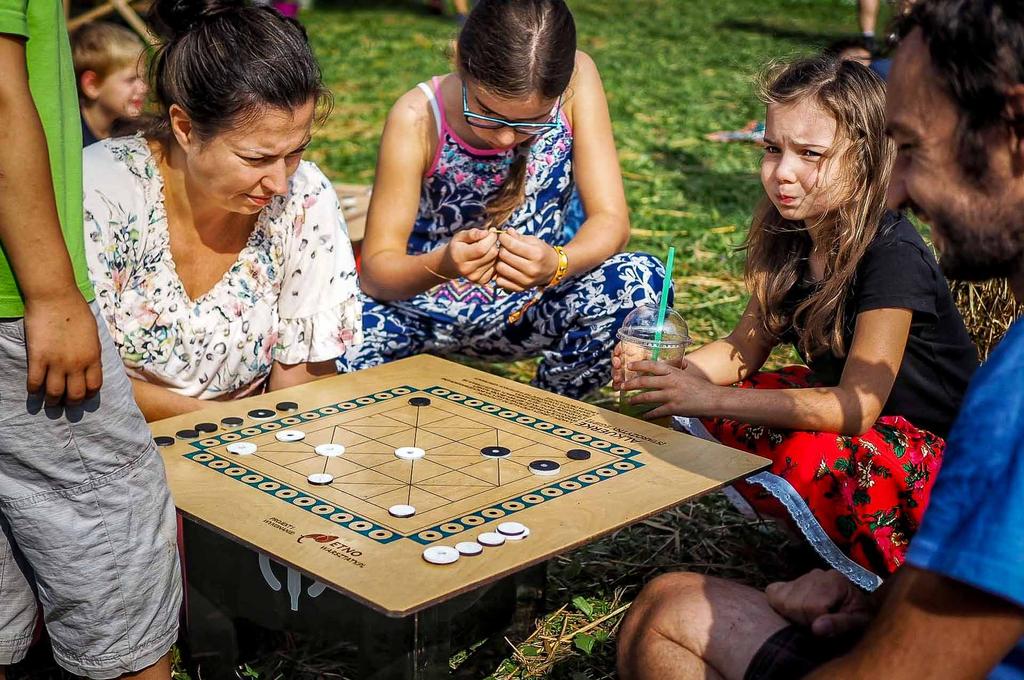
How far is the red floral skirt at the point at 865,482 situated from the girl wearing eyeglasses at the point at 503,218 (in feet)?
2.55

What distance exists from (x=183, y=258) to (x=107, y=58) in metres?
2.17

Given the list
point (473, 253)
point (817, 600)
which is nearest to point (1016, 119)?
point (817, 600)

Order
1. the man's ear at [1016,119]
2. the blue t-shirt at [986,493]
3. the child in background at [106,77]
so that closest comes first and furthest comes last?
the blue t-shirt at [986,493] → the man's ear at [1016,119] → the child in background at [106,77]

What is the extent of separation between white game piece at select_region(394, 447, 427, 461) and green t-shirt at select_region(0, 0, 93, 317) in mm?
611

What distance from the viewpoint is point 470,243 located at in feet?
8.60

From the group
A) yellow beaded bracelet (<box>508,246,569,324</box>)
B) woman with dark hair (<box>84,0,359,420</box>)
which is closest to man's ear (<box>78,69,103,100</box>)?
woman with dark hair (<box>84,0,359,420</box>)

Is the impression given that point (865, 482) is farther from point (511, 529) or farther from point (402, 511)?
point (402, 511)

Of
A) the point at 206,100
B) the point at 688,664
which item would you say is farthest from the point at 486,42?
the point at 688,664

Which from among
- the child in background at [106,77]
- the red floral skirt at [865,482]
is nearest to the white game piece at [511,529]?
the red floral skirt at [865,482]

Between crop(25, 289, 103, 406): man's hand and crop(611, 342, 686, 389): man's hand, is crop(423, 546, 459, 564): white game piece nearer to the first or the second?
crop(25, 289, 103, 406): man's hand

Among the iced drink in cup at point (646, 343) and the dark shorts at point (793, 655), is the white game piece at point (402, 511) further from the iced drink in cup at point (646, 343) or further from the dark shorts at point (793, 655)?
the iced drink in cup at point (646, 343)

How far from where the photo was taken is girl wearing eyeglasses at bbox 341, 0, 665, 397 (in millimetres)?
2756

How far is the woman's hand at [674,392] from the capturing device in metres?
2.37

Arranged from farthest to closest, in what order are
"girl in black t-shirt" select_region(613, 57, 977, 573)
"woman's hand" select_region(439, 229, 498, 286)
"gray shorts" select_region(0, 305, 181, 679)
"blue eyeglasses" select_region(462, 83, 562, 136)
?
"blue eyeglasses" select_region(462, 83, 562, 136), "woman's hand" select_region(439, 229, 498, 286), "girl in black t-shirt" select_region(613, 57, 977, 573), "gray shorts" select_region(0, 305, 181, 679)
